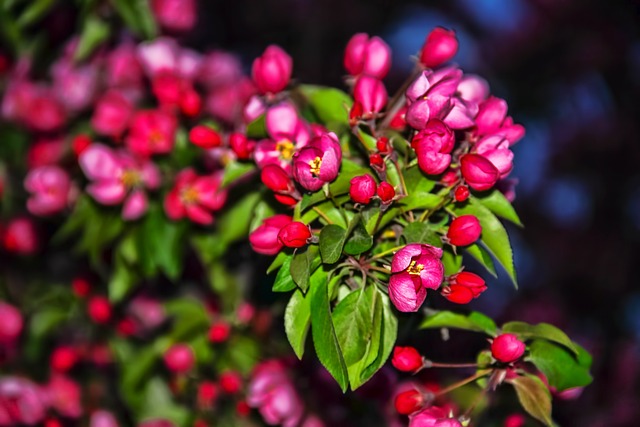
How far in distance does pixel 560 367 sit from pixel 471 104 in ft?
1.29

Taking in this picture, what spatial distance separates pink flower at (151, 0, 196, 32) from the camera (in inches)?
87.9

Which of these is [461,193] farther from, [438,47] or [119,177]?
[119,177]

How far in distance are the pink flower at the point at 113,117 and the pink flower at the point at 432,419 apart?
889mm

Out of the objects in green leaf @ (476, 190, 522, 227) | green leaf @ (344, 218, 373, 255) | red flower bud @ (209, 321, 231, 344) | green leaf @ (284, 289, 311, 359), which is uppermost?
green leaf @ (344, 218, 373, 255)

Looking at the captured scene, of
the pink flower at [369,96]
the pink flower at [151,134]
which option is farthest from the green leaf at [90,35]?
the pink flower at [369,96]

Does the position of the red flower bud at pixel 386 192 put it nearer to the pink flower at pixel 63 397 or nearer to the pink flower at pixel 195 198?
the pink flower at pixel 195 198

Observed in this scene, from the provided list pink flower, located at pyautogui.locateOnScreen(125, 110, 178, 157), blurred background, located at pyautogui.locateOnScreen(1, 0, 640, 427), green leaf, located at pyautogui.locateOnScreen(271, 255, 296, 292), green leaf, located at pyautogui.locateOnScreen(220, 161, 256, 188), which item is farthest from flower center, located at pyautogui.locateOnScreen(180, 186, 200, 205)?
blurred background, located at pyautogui.locateOnScreen(1, 0, 640, 427)

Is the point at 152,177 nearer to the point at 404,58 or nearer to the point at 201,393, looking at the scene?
the point at 201,393

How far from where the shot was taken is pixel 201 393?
1952mm

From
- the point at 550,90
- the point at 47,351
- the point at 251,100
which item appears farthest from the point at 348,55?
the point at 550,90

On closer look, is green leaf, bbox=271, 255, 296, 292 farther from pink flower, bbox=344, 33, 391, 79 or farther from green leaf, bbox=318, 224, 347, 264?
pink flower, bbox=344, 33, 391, 79

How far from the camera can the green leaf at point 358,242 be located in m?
1.20

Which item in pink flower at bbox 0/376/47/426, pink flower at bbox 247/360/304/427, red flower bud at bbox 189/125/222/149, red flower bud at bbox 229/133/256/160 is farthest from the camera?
pink flower at bbox 0/376/47/426

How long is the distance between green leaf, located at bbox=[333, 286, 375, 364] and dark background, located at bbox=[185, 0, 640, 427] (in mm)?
2122
